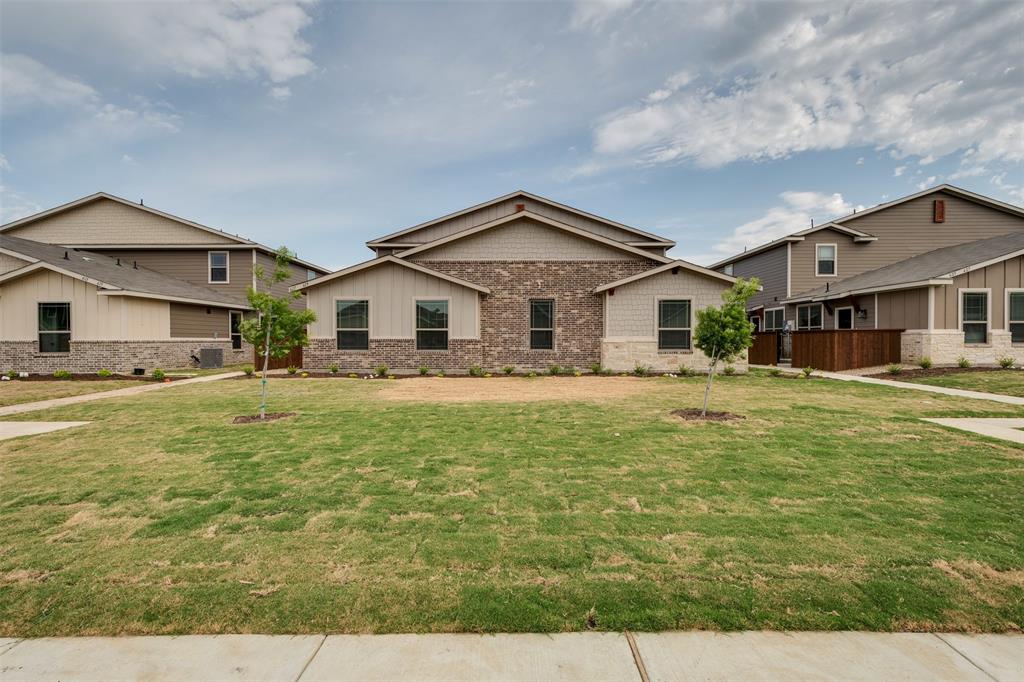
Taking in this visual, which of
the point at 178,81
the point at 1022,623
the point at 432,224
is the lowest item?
the point at 1022,623

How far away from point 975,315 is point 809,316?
7.00 metres

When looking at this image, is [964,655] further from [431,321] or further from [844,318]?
[844,318]

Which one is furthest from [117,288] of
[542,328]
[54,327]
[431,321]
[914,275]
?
[914,275]

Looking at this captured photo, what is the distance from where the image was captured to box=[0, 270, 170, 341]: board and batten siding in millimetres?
17422

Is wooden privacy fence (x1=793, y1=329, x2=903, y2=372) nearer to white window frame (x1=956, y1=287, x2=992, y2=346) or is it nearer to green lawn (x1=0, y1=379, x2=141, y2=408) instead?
white window frame (x1=956, y1=287, x2=992, y2=346)

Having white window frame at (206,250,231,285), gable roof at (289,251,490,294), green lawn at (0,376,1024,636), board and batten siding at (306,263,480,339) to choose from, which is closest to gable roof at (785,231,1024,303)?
green lawn at (0,376,1024,636)

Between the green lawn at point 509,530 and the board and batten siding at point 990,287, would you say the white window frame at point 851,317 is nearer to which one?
the board and batten siding at point 990,287

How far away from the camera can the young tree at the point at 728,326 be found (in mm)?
8859

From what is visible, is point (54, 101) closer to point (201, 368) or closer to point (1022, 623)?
point (201, 368)

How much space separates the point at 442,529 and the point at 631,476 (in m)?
2.43

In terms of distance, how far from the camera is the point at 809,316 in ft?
78.6

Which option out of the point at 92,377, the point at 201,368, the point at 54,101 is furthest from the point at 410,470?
the point at 54,101

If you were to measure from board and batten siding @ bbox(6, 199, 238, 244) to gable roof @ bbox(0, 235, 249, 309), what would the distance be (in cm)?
153

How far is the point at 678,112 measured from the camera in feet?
65.8
